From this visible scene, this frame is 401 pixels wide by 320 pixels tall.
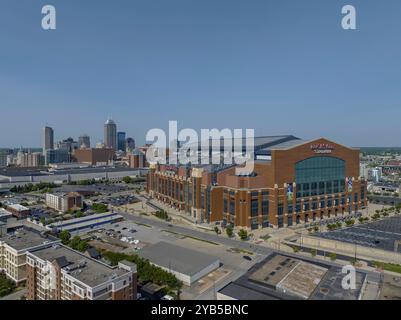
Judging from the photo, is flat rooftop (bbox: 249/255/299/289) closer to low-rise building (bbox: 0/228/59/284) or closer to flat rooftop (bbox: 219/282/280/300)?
flat rooftop (bbox: 219/282/280/300)

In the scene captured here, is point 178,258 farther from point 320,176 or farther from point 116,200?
point 116,200

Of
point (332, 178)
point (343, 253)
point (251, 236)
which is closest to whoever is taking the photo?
point (343, 253)

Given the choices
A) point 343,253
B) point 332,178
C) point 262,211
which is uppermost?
point 332,178

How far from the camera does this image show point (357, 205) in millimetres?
69312

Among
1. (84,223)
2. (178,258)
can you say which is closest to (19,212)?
(84,223)

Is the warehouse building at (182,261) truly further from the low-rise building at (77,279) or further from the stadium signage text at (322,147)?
the stadium signage text at (322,147)

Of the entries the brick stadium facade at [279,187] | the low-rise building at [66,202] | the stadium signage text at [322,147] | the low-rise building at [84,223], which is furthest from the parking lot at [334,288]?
the low-rise building at [66,202]

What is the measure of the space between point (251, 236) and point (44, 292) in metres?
33.6

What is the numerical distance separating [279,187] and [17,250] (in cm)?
4375

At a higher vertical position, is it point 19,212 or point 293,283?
point 19,212

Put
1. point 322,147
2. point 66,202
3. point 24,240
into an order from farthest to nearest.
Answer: point 66,202 → point 322,147 → point 24,240

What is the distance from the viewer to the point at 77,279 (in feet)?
84.2

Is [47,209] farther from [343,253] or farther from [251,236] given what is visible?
[343,253]
